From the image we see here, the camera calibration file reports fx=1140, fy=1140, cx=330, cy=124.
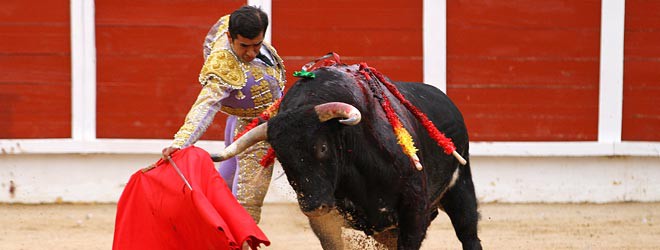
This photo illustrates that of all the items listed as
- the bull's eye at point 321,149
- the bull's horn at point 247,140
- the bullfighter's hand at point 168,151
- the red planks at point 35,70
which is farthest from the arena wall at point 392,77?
the bull's eye at point 321,149

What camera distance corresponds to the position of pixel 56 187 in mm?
7301

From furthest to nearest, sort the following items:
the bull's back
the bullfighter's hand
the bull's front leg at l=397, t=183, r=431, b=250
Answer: the bull's back < the bull's front leg at l=397, t=183, r=431, b=250 < the bullfighter's hand

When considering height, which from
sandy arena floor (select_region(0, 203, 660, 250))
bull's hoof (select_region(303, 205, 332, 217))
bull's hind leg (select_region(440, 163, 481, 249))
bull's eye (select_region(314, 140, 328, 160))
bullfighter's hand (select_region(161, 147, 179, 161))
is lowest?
sandy arena floor (select_region(0, 203, 660, 250))

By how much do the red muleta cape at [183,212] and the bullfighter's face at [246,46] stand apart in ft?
1.15

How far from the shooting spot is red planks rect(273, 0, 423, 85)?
24.1ft

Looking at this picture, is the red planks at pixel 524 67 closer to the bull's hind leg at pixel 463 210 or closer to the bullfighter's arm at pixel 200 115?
the bull's hind leg at pixel 463 210

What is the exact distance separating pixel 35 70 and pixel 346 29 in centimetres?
203

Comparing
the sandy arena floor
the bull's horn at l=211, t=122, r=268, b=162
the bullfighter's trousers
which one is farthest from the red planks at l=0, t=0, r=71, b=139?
the bull's horn at l=211, t=122, r=268, b=162

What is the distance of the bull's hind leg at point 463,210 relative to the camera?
15.1 ft

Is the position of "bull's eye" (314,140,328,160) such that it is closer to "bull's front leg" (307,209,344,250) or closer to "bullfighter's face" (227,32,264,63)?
"bullfighter's face" (227,32,264,63)

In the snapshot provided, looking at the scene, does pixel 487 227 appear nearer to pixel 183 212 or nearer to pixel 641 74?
pixel 641 74

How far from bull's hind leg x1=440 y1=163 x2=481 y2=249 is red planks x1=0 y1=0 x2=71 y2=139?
3.57 metres

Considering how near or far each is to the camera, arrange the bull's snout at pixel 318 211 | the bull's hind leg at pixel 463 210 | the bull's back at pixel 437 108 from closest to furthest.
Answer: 1. the bull's snout at pixel 318 211
2. the bull's back at pixel 437 108
3. the bull's hind leg at pixel 463 210

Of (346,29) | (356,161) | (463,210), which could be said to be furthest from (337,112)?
(346,29)
